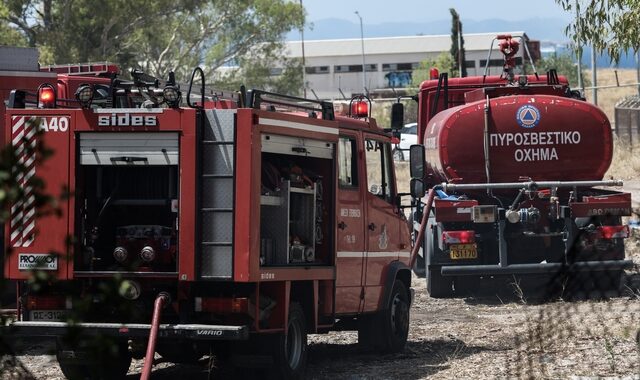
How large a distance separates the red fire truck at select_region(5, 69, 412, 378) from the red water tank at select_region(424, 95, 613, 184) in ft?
17.7

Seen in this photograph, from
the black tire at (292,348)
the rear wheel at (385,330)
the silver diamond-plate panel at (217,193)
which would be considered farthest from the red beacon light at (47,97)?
the rear wheel at (385,330)

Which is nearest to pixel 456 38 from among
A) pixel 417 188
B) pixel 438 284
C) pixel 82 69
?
pixel 438 284

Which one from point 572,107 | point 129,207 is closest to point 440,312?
point 572,107

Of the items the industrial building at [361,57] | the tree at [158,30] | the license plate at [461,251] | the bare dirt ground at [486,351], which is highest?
the industrial building at [361,57]

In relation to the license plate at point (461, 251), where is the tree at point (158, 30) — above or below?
above

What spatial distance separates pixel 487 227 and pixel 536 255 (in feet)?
2.71

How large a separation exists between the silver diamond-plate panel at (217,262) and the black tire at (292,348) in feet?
2.60

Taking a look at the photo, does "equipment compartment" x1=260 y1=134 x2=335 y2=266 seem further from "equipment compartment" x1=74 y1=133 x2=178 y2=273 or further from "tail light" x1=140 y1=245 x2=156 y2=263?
"tail light" x1=140 y1=245 x2=156 y2=263

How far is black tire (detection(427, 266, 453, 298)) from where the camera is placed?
16266 mm

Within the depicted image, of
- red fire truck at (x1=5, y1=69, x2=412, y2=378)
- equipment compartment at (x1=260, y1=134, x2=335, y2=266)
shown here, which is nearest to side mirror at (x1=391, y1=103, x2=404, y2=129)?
red fire truck at (x1=5, y1=69, x2=412, y2=378)

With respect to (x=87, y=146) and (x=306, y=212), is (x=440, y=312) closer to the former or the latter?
(x=306, y=212)

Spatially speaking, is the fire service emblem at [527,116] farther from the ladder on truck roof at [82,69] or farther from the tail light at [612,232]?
the ladder on truck roof at [82,69]

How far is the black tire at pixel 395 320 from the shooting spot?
454 inches

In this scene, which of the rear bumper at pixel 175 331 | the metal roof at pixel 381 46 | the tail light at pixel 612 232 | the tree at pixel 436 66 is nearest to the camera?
the rear bumper at pixel 175 331
